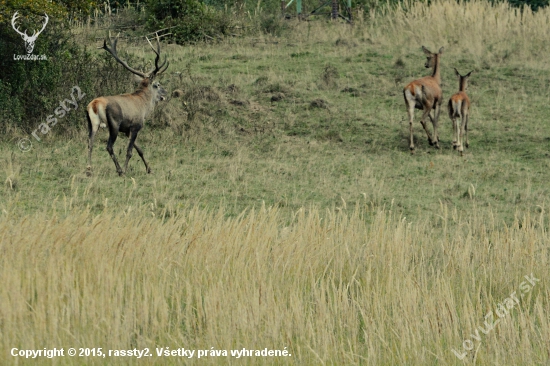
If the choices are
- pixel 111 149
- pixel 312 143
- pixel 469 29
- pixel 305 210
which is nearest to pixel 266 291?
pixel 305 210

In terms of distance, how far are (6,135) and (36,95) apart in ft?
3.19

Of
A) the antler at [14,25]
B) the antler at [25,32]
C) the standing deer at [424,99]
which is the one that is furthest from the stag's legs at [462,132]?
the antler at [14,25]

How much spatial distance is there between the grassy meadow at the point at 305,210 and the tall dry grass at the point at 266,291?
24mm

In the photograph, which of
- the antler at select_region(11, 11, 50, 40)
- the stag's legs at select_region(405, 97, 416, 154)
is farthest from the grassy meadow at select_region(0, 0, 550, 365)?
the antler at select_region(11, 11, 50, 40)

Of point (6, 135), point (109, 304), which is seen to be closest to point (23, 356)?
point (109, 304)

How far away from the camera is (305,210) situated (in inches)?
409

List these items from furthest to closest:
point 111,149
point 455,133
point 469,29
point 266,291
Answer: point 469,29 < point 455,133 < point 111,149 < point 266,291

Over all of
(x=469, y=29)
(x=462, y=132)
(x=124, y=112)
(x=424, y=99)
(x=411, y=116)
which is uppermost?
(x=469, y=29)

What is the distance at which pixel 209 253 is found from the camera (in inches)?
292

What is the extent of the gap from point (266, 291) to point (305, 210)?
3.77 metres

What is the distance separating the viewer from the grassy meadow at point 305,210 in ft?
20.3

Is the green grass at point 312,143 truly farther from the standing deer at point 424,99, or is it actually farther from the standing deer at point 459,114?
the standing deer at point 424,99

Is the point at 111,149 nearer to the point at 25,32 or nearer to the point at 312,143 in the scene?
the point at 25,32

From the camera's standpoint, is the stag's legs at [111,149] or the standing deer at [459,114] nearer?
the stag's legs at [111,149]
